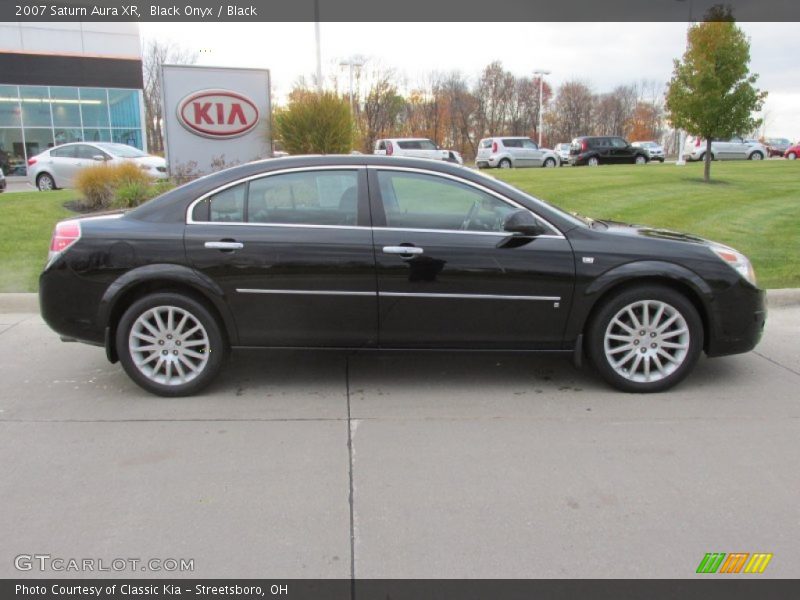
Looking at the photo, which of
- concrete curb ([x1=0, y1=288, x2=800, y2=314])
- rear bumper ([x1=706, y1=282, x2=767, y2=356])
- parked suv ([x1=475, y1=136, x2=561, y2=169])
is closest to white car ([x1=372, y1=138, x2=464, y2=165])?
parked suv ([x1=475, y1=136, x2=561, y2=169])

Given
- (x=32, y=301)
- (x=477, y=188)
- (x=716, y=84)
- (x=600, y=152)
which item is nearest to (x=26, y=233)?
(x=32, y=301)

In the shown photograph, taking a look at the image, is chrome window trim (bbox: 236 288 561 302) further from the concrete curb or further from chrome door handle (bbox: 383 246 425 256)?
the concrete curb

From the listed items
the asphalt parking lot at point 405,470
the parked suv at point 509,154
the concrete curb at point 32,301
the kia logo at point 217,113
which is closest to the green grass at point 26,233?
the concrete curb at point 32,301

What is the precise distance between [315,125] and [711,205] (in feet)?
25.1

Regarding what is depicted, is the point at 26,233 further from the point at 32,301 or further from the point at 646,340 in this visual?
the point at 646,340

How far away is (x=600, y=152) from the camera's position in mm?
32562

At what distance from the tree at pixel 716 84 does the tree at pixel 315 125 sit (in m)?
8.96

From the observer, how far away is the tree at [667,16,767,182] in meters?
15.6

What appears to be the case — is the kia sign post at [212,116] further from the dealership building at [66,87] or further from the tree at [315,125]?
the dealership building at [66,87]

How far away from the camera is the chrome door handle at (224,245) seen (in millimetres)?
4363

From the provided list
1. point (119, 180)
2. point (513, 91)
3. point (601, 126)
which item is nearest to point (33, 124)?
point (119, 180)

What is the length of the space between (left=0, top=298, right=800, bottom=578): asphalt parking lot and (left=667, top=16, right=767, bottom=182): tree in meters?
12.7
